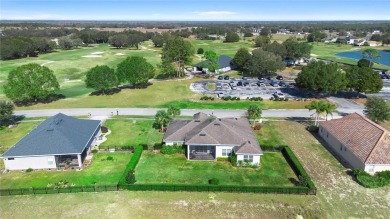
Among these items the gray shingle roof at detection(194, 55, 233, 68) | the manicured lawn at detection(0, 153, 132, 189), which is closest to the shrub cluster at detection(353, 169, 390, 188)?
the manicured lawn at detection(0, 153, 132, 189)

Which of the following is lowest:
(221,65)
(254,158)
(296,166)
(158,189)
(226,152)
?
(158,189)

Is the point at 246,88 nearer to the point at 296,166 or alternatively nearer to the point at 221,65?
the point at 221,65

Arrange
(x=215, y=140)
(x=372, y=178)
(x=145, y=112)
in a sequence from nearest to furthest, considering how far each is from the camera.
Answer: (x=372, y=178)
(x=215, y=140)
(x=145, y=112)

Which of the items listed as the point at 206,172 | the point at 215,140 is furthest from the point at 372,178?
the point at 206,172

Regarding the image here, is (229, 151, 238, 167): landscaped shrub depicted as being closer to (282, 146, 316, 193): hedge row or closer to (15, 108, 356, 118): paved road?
(282, 146, 316, 193): hedge row

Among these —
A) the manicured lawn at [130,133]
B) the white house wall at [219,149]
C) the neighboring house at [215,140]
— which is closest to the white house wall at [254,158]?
the neighboring house at [215,140]

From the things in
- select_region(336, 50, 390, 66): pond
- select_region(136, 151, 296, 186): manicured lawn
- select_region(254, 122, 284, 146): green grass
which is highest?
select_region(336, 50, 390, 66): pond

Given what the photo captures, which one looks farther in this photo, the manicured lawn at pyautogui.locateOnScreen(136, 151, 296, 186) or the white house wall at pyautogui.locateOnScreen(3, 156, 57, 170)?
the white house wall at pyautogui.locateOnScreen(3, 156, 57, 170)
